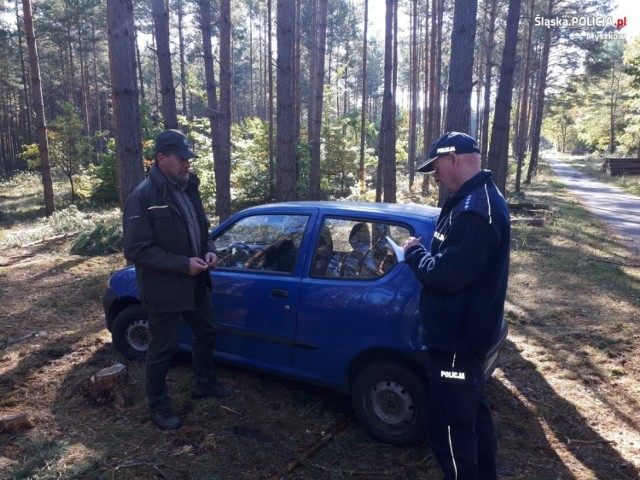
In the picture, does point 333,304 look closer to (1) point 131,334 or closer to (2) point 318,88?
(1) point 131,334

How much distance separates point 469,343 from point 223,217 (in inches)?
451

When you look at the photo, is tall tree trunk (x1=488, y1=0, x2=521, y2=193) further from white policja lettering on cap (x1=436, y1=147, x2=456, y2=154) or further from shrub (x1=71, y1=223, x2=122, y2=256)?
white policja lettering on cap (x1=436, y1=147, x2=456, y2=154)

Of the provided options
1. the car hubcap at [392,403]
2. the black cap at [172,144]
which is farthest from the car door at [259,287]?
the black cap at [172,144]

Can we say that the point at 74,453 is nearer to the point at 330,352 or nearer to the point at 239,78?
the point at 330,352

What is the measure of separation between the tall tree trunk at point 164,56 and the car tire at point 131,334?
7318 mm

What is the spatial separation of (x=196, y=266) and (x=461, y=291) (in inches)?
81.6

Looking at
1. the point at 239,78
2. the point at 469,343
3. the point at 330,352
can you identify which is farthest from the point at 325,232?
the point at 239,78

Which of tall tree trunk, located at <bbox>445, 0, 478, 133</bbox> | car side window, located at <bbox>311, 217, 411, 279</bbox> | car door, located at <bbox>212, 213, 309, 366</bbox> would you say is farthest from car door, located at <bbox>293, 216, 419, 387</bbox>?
tall tree trunk, located at <bbox>445, 0, 478, 133</bbox>

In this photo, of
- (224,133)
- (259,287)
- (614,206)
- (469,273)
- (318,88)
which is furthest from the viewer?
(614,206)

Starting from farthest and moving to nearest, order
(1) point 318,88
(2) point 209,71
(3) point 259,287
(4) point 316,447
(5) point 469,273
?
(1) point 318,88, (2) point 209,71, (3) point 259,287, (4) point 316,447, (5) point 469,273

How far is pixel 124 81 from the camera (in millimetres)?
6270

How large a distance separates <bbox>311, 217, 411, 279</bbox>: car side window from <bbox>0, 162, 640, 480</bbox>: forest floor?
1.24 meters

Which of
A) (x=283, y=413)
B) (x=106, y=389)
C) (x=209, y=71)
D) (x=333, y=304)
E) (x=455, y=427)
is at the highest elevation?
(x=209, y=71)

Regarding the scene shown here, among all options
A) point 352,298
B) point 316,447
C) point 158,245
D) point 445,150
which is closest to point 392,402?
point 316,447
